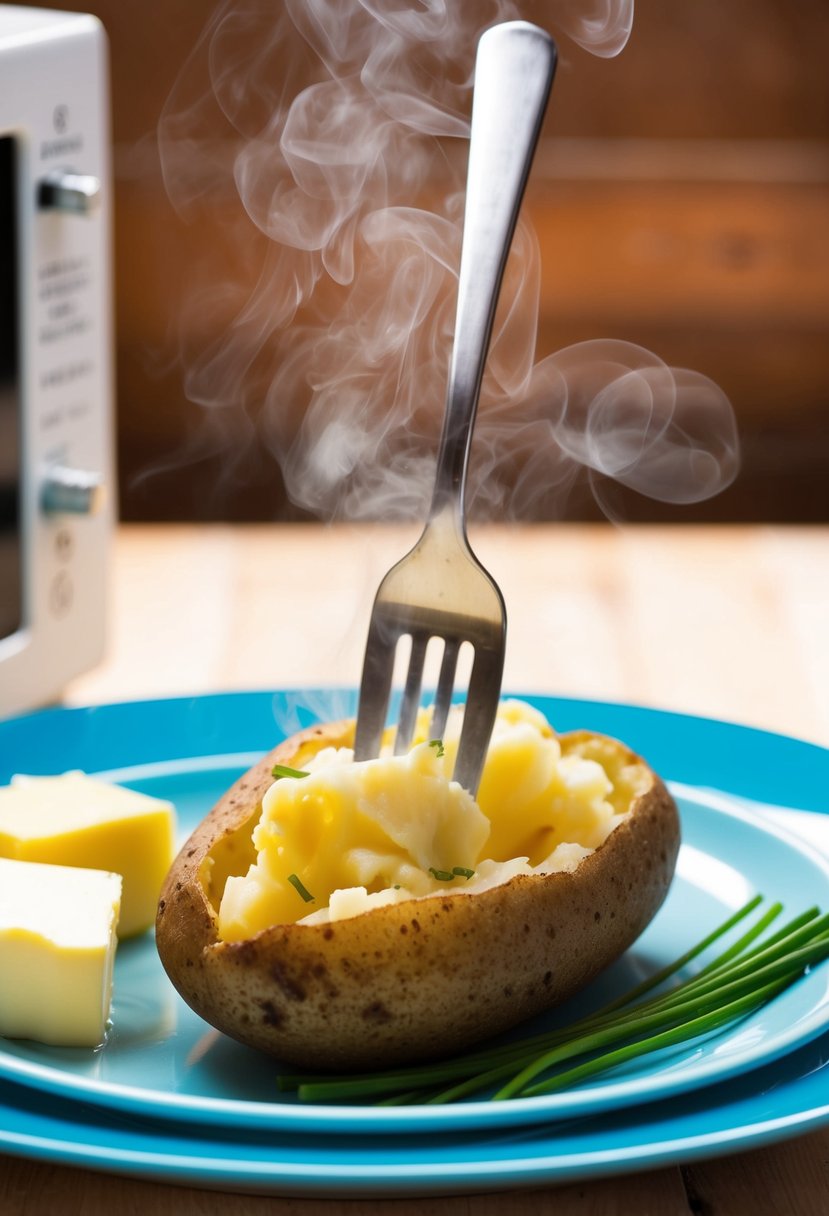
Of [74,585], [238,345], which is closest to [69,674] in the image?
[74,585]

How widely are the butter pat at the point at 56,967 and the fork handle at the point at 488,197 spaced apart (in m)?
0.30

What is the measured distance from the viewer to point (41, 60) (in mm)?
1276

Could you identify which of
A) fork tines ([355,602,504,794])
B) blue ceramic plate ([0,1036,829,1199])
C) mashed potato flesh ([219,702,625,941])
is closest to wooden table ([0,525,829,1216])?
fork tines ([355,602,504,794])

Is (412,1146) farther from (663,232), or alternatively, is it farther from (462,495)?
(663,232)

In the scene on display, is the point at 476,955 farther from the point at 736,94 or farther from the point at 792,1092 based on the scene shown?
the point at 736,94

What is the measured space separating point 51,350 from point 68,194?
0.45ft

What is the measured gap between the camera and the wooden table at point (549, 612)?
1.60 meters

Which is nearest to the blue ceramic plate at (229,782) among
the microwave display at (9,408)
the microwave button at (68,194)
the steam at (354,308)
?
the microwave display at (9,408)

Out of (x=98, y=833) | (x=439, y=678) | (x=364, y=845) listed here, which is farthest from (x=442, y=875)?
(x=98, y=833)

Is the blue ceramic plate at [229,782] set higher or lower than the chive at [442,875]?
lower

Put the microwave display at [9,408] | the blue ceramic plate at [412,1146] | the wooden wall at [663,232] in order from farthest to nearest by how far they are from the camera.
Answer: the wooden wall at [663,232] → the microwave display at [9,408] → the blue ceramic plate at [412,1146]

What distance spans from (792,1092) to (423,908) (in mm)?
188

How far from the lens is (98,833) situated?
0.96 m

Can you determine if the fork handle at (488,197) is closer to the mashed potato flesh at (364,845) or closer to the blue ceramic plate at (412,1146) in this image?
the mashed potato flesh at (364,845)
